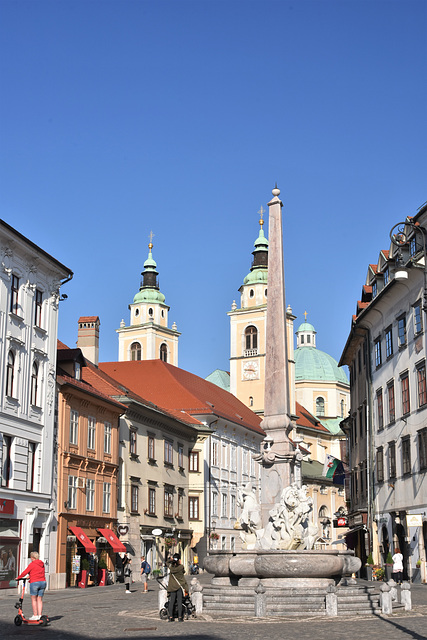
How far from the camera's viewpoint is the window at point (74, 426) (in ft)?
121

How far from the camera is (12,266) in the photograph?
3206 centimetres

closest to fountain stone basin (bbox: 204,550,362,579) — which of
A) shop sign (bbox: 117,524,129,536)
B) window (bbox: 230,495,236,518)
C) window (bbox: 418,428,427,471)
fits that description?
window (bbox: 418,428,427,471)

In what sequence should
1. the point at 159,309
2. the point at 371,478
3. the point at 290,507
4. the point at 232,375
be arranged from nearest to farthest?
the point at 290,507 < the point at 371,478 < the point at 232,375 < the point at 159,309

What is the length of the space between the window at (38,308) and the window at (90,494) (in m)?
8.23

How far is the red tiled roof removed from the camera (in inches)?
2405

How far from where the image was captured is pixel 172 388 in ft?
207

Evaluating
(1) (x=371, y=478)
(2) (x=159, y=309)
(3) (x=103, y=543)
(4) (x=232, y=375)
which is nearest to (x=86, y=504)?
(3) (x=103, y=543)

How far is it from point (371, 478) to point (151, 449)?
41.5 ft

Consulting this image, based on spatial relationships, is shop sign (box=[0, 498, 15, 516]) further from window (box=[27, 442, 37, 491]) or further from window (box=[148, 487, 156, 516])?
Result: window (box=[148, 487, 156, 516])

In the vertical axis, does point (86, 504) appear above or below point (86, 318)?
below

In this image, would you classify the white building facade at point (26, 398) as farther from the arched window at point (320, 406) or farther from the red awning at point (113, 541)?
the arched window at point (320, 406)

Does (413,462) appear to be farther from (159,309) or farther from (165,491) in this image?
(159,309)

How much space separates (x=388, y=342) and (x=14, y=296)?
16.9 meters

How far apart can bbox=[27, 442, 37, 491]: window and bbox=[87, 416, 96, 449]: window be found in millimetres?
5590
